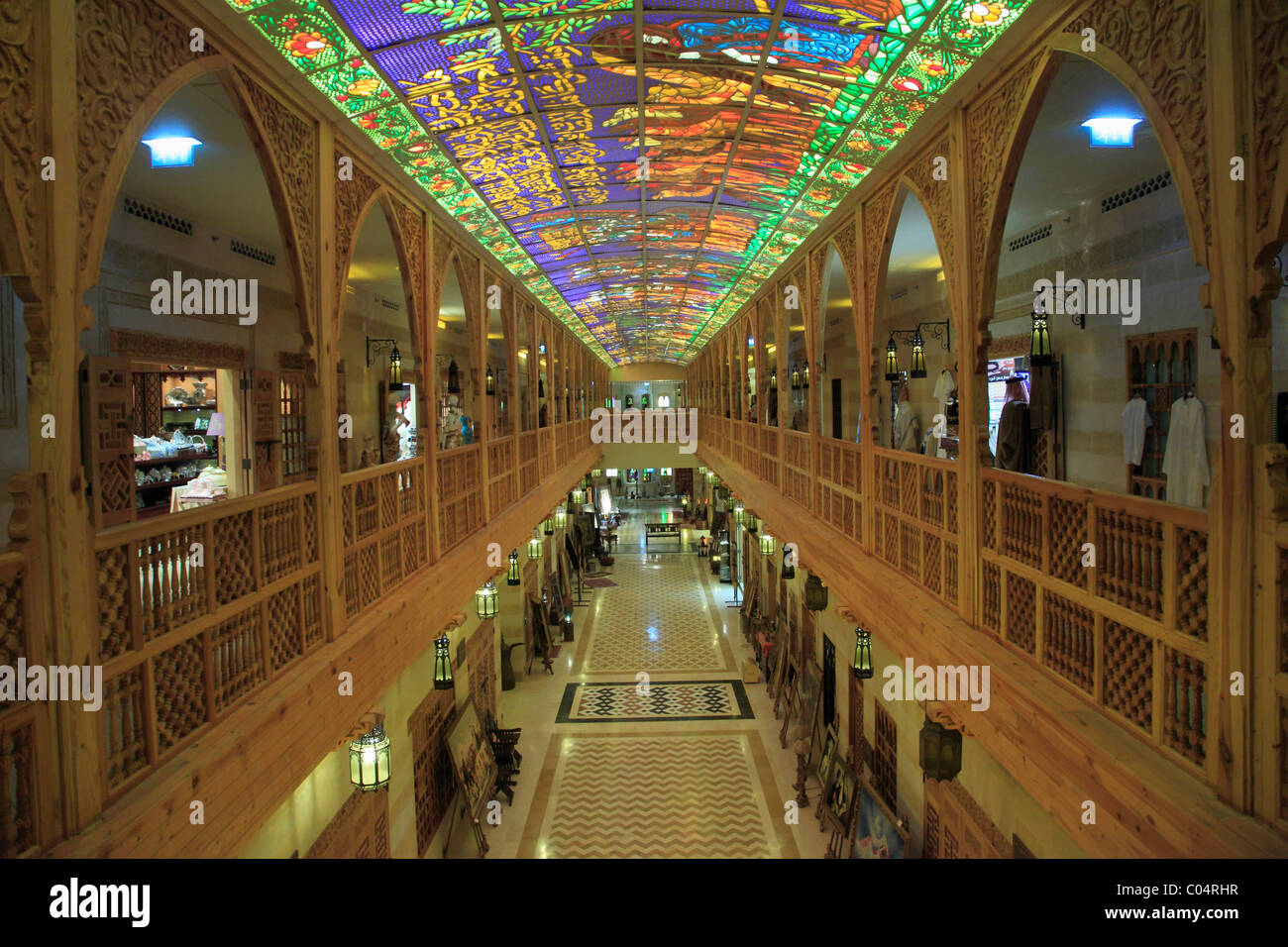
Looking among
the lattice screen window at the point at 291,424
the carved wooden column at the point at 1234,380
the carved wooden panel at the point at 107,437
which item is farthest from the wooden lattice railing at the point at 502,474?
the carved wooden column at the point at 1234,380

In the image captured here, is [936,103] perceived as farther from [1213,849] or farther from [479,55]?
[1213,849]

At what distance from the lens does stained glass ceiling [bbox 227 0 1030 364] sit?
4219 millimetres

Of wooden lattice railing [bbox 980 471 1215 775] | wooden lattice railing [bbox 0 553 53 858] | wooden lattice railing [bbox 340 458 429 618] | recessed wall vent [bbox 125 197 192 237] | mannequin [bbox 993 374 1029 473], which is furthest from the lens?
mannequin [bbox 993 374 1029 473]

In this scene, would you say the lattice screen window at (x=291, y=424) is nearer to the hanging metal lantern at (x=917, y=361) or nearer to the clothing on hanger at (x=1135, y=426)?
the hanging metal lantern at (x=917, y=361)

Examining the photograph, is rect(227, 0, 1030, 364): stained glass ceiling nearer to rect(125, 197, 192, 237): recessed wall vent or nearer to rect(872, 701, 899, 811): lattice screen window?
rect(125, 197, 192, 237): recessed wall vent

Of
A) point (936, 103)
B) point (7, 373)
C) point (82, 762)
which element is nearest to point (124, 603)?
point (82, 762)

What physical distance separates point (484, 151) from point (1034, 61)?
4.31 metres

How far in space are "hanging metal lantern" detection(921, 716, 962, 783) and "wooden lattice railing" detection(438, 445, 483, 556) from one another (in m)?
4.28

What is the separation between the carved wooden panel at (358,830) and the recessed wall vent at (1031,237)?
925 centimetres

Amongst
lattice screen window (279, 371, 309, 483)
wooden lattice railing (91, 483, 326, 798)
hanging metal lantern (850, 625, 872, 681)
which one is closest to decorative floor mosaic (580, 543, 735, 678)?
lattice screen window (279, 371, 309, 483)

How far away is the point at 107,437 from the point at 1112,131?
7.66 metres

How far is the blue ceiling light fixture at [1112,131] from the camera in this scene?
572 cm

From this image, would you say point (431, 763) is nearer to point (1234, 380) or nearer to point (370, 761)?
point (370, 761)

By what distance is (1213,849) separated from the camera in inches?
87.7
